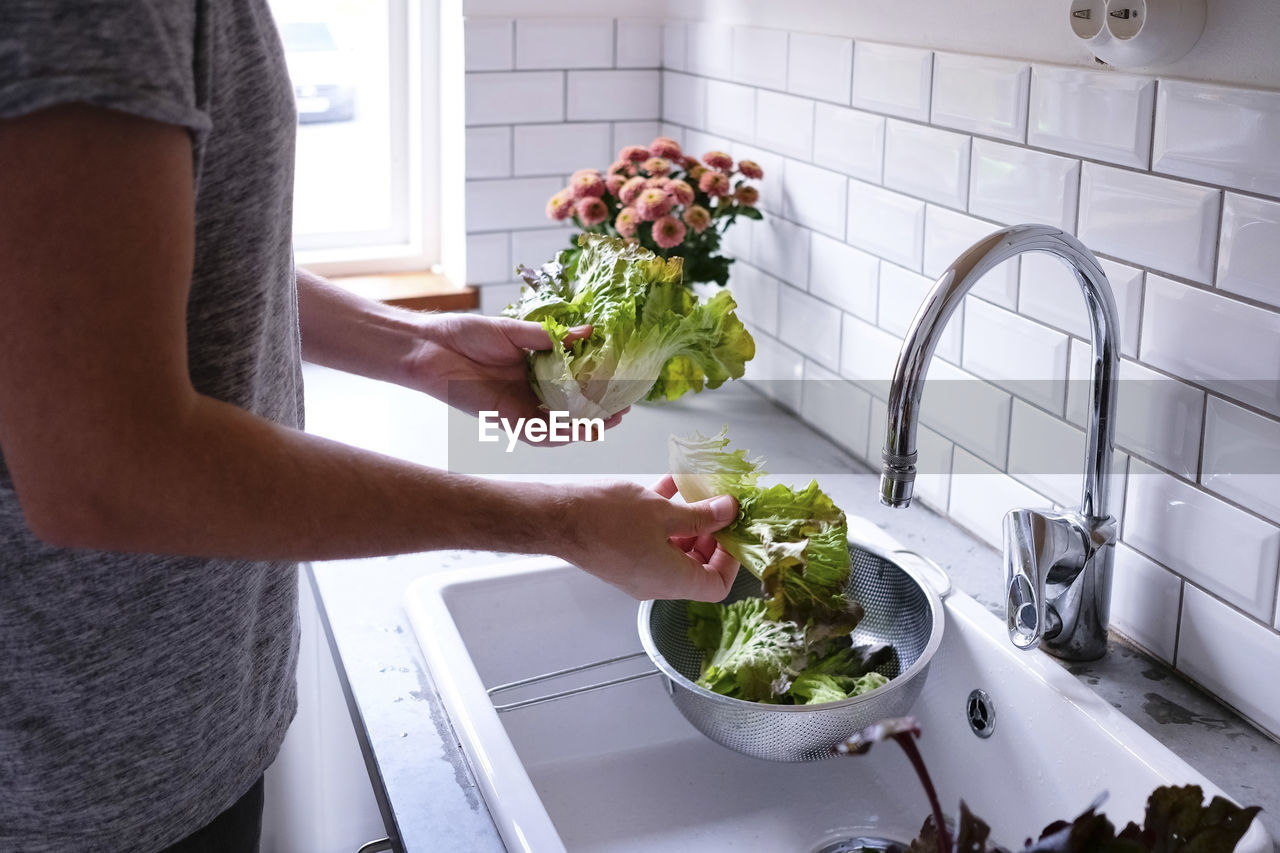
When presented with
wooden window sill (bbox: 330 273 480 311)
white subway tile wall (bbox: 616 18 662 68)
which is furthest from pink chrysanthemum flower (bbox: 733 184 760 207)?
wooden window sill (bbox: 330 273 480 311)

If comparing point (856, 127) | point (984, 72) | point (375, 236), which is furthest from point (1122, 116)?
point (375, 236)

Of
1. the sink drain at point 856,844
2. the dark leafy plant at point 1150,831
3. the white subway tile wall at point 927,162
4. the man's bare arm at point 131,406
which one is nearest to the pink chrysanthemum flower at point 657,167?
the white subway tile wall at point 927,162

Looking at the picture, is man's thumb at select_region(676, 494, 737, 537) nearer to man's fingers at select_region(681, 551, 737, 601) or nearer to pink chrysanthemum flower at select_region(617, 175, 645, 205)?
man's fingers at select_region(681, 551, 737, 601)

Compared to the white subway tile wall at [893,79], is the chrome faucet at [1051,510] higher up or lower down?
lower down

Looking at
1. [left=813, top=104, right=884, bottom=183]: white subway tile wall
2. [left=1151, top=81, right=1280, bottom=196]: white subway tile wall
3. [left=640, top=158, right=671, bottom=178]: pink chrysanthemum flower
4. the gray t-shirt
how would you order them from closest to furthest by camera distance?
1. the gray t-shirt
2. [left=1151, top=81, right=1280, bottom=196]: white subway tile wall
3. [left=813, top=104, right=884, bottom=183]: white subway tile wall
4. [left=640, top=158, right=671, bottom=178]: pink chrysanthemum flower

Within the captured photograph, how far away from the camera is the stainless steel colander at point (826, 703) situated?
97 cm

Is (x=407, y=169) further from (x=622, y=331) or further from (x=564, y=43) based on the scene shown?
(x=622, y=331)

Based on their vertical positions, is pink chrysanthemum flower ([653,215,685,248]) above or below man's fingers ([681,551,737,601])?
above

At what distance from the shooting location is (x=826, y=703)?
961 millimetres

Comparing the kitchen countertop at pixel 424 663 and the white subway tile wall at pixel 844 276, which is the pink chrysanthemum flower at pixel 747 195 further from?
the kitchen countertop at pixel 424 663

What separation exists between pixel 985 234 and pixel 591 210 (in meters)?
0.61

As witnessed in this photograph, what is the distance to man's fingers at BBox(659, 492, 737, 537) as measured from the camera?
0.86 m

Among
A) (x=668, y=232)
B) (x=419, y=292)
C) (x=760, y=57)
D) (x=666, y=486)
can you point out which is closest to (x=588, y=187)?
(x=668, y=232)


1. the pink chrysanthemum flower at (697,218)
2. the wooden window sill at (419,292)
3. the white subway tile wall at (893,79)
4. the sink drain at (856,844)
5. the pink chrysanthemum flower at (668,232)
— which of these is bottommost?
the sink drain at (856,844)
